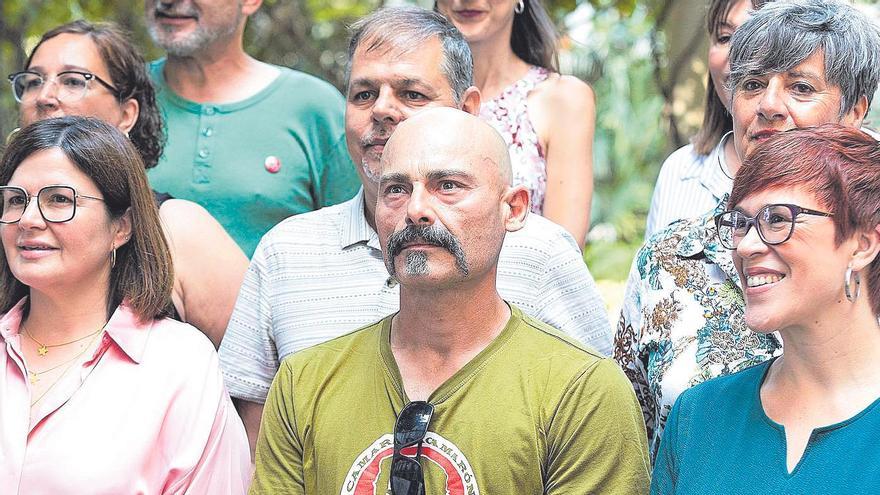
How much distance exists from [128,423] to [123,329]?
11.5 inches

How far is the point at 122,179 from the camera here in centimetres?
358

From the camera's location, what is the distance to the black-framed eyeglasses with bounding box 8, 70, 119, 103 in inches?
167

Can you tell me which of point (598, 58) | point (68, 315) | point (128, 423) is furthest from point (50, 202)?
point (598, 58)

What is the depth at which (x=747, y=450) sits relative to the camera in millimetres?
2758

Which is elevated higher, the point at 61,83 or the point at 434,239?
the point at 61,83

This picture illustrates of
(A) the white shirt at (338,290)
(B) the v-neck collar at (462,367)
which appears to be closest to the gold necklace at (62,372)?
(A) the white shirt at (338,290)

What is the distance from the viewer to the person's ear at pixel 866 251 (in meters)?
2.72

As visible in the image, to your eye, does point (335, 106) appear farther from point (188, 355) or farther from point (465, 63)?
point (188, 355)

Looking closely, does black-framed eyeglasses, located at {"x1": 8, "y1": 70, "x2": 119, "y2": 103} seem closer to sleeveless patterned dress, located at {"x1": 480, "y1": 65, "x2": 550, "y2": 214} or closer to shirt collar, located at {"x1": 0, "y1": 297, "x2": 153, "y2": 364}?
shirt collar, located at {"x1": 0, "y1": 297, "x2": 153, "y2": 364}

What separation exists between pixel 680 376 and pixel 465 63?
1.21 m

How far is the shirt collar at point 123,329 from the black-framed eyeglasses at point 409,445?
0.88 m

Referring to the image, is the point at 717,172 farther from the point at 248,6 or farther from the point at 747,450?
the point at 248,6

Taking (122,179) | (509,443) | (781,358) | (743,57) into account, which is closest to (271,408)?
(509,443)

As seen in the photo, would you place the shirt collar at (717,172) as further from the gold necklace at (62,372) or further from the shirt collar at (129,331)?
the gold necklace at (62,372)
